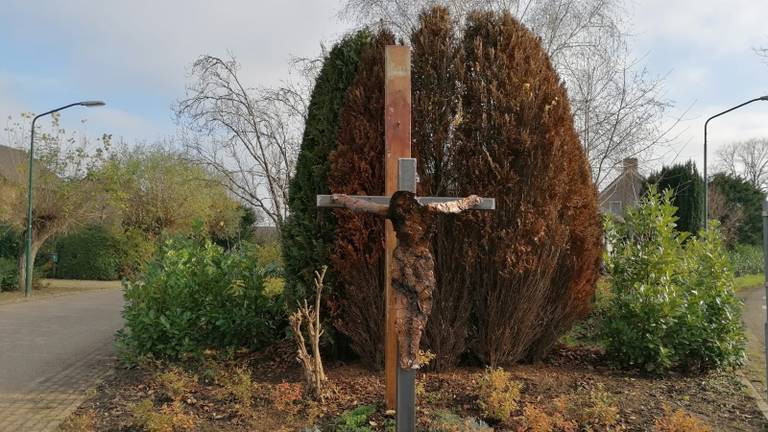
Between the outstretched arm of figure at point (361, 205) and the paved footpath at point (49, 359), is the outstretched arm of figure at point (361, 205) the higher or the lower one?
the higher one

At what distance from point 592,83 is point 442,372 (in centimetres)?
944

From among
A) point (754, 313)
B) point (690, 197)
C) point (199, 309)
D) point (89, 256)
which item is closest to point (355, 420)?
point (199, 309)

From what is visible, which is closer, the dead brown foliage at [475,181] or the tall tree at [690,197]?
the dead brown foliage at [475,181]

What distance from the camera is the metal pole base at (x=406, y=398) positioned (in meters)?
3.71

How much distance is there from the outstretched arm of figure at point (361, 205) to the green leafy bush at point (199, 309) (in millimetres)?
3603

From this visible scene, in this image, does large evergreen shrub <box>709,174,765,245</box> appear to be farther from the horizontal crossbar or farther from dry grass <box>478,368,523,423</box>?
the horizontal crossbar

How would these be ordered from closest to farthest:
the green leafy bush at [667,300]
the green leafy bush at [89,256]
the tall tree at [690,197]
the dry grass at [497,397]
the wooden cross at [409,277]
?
the wooden cross at [409,277], the dry grass at [497,397], the green leafy bush at [667,300], the tall tree at [690,197], the green leafy bush at [89,256]

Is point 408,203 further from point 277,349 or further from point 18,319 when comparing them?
point 18,319

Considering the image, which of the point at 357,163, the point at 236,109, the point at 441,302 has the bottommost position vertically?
the point at 441,302

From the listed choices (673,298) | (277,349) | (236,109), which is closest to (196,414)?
(277,349)

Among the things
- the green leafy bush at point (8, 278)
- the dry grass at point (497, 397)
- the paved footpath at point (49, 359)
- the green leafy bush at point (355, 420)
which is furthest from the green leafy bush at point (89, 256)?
the dry grass at point (497, 397)

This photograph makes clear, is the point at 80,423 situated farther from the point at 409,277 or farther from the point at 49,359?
the point at 49,359

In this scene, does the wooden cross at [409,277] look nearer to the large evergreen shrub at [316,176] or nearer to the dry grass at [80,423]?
the large evergreen shrub at [316,176]

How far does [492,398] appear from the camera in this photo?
15.2 feet
